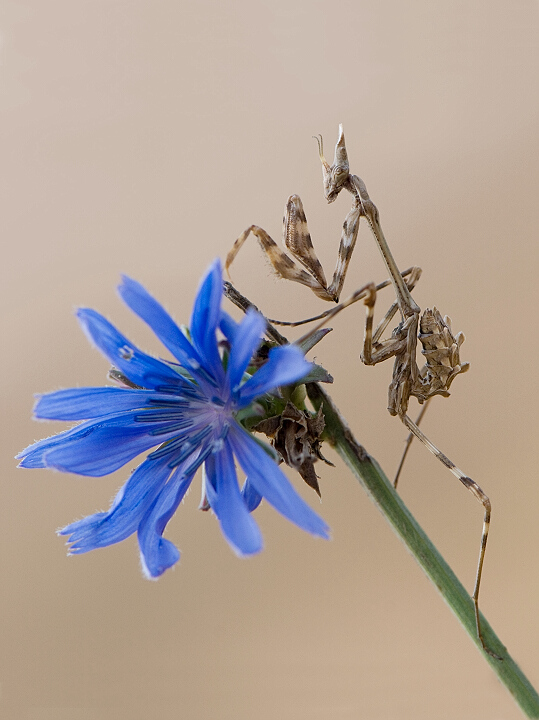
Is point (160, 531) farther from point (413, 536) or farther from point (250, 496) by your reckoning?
point (413, 536)

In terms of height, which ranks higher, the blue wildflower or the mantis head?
the mantis head

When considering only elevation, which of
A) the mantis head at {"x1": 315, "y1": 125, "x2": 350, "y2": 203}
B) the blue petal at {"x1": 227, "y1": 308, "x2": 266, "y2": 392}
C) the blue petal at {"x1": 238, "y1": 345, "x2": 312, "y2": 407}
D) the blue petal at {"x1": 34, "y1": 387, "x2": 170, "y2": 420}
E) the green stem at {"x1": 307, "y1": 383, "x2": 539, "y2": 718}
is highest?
the mantis head at {"x1": 315, "y1": 125, "x2": 350, "y2": 203}

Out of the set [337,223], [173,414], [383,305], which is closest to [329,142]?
[337,223]

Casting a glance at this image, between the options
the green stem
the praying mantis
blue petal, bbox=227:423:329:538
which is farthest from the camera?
the praying mantis

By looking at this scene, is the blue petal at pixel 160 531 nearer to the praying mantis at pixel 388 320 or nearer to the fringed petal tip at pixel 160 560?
the fringed petal tip at pixel 160 560

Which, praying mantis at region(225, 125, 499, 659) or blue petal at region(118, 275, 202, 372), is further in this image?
praying mantis at region(225, 125, 499, 659)

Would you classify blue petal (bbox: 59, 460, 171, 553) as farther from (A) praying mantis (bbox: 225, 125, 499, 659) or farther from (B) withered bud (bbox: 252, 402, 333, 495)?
(A) praying mantis (bbox: 225, 125, 499, 659)

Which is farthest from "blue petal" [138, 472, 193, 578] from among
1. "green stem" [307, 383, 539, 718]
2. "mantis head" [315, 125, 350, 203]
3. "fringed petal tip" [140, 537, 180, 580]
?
"mantis head" [315, 125, 350, 203]
